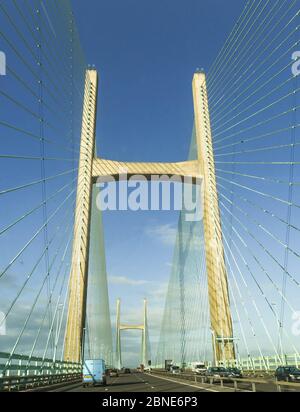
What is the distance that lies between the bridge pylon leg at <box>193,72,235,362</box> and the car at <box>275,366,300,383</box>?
3356mm

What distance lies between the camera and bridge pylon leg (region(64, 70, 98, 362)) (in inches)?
1204

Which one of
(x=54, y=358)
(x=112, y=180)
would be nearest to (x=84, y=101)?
(x=112, y=180)

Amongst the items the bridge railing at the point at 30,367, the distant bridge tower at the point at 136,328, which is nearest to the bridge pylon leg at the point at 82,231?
the bridge railing at the point at 30,367

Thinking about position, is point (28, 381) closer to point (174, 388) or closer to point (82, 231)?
point (174, 388)

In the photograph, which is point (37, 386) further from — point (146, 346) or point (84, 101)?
point (146, 346)

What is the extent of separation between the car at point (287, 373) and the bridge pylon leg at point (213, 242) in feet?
11.0

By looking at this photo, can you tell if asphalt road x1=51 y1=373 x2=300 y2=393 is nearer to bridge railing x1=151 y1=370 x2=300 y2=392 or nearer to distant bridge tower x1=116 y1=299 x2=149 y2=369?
bridge railing x1=151 y1=370 x2=300 y2=392

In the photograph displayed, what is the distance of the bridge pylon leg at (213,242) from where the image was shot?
96.9 ft

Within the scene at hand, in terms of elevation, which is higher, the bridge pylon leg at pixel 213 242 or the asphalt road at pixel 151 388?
the bridge pylon leg at pixel 213 242

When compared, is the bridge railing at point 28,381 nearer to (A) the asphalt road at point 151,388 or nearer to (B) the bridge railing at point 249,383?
(A) the asphalt road at point 151,388

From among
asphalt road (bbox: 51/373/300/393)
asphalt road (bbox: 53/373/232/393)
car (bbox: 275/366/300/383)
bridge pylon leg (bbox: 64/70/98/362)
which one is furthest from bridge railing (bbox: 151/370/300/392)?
bridge pylon leg (bbox: 64/70/98/362)

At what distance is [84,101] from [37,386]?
18122 mm

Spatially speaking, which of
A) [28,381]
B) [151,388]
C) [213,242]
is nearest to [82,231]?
[213,242]
